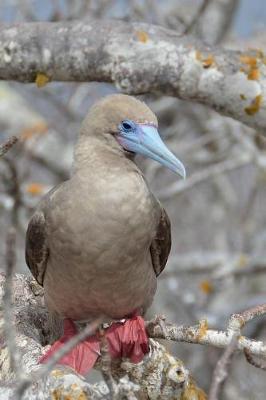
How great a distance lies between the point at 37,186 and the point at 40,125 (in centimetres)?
98

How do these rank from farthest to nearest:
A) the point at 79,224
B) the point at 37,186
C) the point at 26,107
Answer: the point at 26,107, the point at 37,186, the point at 79,224

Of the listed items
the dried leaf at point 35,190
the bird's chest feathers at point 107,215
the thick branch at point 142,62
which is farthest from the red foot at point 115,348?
the dried leaf at point 35,190

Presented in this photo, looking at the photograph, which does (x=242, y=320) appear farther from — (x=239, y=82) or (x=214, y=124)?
(x=214, y=124)

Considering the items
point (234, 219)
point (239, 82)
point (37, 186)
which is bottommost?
point (234, 219)

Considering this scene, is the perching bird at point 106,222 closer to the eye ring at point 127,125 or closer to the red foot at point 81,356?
the eye ring at point 127,125

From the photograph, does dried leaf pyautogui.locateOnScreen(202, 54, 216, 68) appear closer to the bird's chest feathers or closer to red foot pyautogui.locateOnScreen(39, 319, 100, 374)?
the bird's chest feathers

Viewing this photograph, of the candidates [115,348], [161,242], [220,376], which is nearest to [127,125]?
[161,242]

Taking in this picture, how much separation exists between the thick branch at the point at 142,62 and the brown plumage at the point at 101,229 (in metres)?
0.17

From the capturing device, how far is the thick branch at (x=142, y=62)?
14.4ft

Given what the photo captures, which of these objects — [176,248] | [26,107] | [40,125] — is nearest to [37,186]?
[40,125]

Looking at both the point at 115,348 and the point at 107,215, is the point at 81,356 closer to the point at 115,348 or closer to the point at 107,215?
the point at 115,348

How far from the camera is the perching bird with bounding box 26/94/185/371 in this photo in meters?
4.25

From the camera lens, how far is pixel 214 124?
9.37 m

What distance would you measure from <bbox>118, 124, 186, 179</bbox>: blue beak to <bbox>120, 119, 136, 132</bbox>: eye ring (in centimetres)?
2
